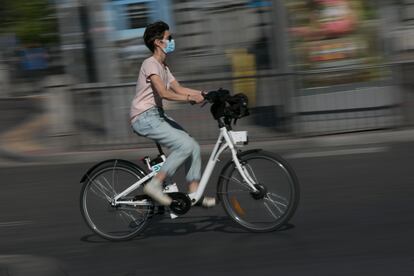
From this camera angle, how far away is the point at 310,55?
1169 cm

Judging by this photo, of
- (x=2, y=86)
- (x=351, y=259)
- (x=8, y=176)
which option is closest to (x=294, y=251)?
(x=351, y=259)

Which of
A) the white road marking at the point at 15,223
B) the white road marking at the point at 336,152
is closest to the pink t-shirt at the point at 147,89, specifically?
the white road marking at the point at 15,223

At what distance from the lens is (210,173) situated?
263 inches

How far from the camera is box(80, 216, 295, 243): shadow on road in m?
6.88

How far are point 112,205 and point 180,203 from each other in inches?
23.8

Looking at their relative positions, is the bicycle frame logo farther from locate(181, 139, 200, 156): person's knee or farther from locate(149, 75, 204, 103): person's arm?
locate(149, 75, 204, 103): person's arm

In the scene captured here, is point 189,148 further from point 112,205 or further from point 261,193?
point 112,205

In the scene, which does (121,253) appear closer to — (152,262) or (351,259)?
(152,262)

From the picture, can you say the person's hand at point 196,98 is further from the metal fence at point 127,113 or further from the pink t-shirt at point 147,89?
the metal fence at point 127,113

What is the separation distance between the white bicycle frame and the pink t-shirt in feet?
1.72

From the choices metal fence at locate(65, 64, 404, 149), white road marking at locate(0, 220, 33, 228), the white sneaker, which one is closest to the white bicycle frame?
the white sneaker

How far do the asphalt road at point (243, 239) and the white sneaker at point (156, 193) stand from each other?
1.09 ft

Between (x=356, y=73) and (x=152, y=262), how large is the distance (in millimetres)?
6118

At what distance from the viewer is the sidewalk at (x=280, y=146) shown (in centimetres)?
1092
